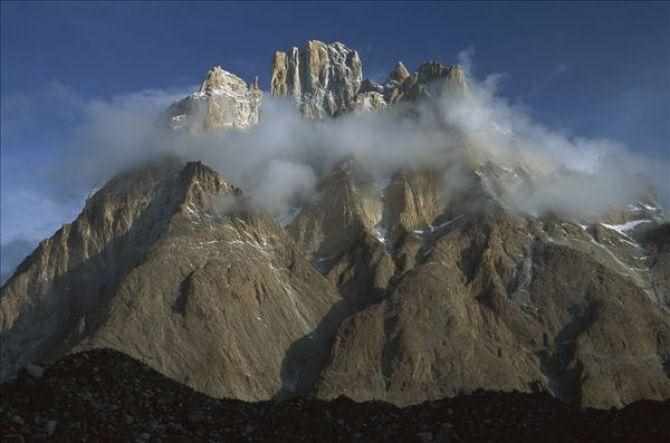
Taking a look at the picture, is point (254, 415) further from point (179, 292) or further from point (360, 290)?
point (360, 290)

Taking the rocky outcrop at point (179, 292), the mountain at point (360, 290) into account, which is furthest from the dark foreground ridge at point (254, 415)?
the rocky outcrop at point (179, 292)

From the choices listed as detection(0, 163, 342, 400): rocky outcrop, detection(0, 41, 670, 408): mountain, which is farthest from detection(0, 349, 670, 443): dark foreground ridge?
detection(0, 163, 342, 400): rocky outcrop

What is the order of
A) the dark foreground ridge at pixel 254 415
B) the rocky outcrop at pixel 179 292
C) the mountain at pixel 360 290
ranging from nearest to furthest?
1. the dark foreground ridge at pixel 254 415
2. the rocky outcrop at pixel 179 292
3. the mountain at pixel 360 290

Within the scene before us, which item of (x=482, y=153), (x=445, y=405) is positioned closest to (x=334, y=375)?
(x=482, y=153)

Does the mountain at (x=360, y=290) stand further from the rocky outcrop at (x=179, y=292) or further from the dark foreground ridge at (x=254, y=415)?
the dark foreground ridge at (x=254, y=415)

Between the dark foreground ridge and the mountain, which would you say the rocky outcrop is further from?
the dark foreground ridge

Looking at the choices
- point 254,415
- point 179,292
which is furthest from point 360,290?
point 254,415
